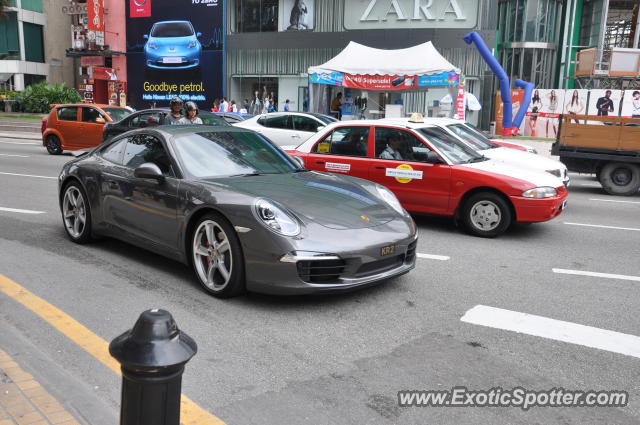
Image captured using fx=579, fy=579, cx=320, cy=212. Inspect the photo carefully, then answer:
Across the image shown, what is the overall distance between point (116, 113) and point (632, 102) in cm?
2155

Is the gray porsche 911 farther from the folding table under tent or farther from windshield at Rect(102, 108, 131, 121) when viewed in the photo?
the folding table under tent

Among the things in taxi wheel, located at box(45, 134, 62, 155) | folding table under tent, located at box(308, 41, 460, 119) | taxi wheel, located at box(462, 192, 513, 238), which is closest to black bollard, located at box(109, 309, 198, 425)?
taxi wheel, located at box(462, 192, 513, 238)

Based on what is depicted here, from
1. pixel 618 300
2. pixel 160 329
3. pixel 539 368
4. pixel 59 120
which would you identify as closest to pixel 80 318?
pixel 160 329

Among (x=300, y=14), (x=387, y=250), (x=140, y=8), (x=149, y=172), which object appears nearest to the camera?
(x=387, y=250)

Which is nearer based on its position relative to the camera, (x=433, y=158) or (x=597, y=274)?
(x=597, y=274)

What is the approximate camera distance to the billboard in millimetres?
35031

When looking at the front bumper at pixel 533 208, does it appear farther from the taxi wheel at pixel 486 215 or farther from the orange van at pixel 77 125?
the orange van at pixel 77 125

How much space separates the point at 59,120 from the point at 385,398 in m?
16.4

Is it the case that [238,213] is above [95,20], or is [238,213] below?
below

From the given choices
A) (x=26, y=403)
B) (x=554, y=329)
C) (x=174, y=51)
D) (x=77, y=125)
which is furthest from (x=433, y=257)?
(x=174, y=51)

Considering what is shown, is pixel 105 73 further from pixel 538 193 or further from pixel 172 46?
pixel 538 193

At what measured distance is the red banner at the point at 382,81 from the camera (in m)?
19.9

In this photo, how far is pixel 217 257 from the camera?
191 inches

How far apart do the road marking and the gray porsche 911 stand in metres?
1.10
